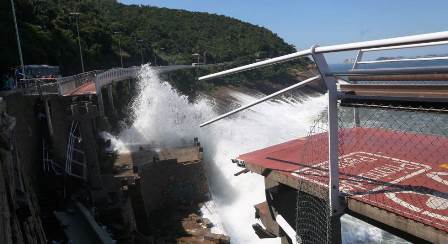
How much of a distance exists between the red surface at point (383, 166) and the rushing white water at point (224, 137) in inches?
84.6

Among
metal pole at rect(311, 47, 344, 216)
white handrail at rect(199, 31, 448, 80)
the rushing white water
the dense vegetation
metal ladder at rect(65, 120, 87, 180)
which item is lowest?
the rushing white water

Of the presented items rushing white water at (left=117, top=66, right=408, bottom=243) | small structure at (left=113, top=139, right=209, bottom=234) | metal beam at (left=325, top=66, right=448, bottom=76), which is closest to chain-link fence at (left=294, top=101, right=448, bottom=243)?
metal beam at (left=325, top=66, right=448, bottom=76)

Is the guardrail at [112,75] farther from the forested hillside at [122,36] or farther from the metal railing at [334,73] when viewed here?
the metal railing at [334,73]

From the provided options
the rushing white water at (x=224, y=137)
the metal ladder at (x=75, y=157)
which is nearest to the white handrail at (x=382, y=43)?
the rushing white water at (x=224, y=137)

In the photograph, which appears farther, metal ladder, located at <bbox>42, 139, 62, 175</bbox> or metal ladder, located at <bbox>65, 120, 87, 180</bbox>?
metal ladder, located at <bbox>65, 120, 87, 180</bbox>

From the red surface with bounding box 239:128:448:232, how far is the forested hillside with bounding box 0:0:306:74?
2107 centimetres

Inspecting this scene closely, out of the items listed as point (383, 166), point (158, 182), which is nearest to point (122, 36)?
point (158, 182)

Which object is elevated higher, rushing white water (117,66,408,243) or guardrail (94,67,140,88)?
guardrail (94,67,140,88)

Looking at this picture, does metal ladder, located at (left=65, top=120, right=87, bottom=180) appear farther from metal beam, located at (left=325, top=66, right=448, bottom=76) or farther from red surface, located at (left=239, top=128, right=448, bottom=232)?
metal beam, located at (left=325, top=66, right=448, bottom=76)

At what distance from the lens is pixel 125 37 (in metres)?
60.6

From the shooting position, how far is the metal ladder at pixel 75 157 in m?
15.8

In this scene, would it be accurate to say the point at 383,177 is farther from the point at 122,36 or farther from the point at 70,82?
the point at 122,36

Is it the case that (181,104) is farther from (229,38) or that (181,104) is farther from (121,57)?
(229,38)

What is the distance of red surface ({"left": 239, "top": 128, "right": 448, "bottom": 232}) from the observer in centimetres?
510
